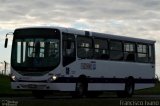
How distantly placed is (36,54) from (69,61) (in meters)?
1.73

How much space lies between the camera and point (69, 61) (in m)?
31.4

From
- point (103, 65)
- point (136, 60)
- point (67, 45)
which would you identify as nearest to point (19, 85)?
point (67, 45)

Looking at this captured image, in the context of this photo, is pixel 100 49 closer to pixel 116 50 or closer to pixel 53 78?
pixel 116 50

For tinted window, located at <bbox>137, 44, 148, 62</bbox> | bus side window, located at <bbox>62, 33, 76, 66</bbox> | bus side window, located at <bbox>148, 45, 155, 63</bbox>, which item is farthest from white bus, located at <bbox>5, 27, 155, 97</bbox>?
bus side window, located at <bbox>148, 45, 155, 63</bbox>

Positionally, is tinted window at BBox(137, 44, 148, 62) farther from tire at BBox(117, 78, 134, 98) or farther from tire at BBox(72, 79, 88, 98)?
tire at BBox(72, 79, 88, 98)

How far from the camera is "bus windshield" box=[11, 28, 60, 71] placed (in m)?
30.5

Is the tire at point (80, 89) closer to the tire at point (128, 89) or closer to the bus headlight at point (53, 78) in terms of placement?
the bus headlight at point (53, 78)

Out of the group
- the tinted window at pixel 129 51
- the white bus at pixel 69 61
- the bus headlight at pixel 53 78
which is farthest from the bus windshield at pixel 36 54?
the tinted window at pixel 129 51

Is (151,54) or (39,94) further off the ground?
(151,54)

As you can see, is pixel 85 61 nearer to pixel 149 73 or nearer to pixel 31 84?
pixel 31 84

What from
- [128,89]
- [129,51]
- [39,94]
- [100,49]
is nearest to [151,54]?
[129,51]

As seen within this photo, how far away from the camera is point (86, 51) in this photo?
33.0 metres

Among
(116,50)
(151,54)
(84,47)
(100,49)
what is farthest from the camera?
(151,54)

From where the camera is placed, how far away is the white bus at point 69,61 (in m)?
30.6
